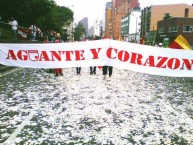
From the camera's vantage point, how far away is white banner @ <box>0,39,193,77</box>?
914cm

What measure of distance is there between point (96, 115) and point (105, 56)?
2574 mm

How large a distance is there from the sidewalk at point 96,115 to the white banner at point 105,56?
43.1 inches

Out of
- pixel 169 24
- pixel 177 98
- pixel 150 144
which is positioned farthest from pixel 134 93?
pixel 169 24

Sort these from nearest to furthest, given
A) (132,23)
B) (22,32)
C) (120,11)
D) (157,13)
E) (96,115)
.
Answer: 1. (96,115)
2. (22,32)
3. (157,13)
4. (132,23)
5. (120,11)

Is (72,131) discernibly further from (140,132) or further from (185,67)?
(185,67)

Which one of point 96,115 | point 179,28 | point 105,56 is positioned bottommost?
point 96,115

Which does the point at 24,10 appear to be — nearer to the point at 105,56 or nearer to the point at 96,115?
the point at 105,56

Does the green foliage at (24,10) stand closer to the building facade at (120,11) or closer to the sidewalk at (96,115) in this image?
the sidewalk at (96,115)

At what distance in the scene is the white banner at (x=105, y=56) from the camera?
914cm

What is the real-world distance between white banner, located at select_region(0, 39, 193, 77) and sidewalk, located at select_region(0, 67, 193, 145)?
1094mm

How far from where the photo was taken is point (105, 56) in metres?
9.42

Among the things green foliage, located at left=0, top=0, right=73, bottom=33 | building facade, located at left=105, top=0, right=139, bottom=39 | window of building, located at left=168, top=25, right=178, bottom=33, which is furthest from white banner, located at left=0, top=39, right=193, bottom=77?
building facade, located at left=105, top=0, right=139, bottom=39

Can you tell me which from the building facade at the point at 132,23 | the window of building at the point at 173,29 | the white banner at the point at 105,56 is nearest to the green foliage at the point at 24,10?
the white banner at the point at 105,56

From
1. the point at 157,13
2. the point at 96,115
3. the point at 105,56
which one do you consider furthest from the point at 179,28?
the point at 96,115
